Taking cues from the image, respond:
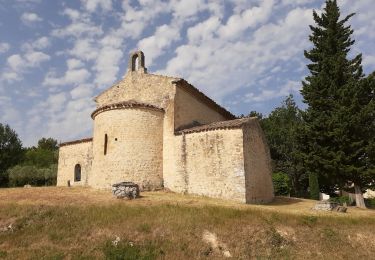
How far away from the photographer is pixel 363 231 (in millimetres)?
17297

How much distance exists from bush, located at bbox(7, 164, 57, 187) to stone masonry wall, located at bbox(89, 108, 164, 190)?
22190mm

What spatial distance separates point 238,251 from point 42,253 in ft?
23.1

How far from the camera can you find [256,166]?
22.6 m

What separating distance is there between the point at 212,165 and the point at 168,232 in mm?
7730

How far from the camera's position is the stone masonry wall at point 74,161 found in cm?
2786

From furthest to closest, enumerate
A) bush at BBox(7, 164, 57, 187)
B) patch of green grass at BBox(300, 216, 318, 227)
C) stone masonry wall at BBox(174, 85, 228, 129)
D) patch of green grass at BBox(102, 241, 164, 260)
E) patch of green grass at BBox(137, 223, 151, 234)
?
bush at BBox(7, 164, 57, 187)
stone masonry wall at BBox(174, 85, 228, 129)
patch of green grass at BBox(300, 216, 318, 227)
patch of green grass at BBox(137, 223, 151, 234)
patch of green grass at BBox(102, 241, 164, 260)

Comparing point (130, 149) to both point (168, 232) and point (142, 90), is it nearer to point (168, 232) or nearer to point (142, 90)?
point (142, 90)

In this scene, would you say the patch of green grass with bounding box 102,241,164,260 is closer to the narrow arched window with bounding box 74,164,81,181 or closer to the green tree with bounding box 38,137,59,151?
the narrow arched window with bounding box 74,164,81,181

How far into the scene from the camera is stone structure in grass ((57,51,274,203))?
69.7 feet

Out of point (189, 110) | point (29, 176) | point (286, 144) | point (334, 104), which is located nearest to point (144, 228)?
point (189, 110)

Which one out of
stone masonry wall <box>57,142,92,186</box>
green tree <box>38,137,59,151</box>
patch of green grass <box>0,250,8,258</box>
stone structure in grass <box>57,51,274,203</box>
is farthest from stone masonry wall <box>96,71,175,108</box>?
green tree <box>38,137,59,151</box>

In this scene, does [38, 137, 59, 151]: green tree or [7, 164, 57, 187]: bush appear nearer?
[7, 164, 57, 187]: bush

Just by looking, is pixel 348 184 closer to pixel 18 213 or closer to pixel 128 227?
pixel 128 227

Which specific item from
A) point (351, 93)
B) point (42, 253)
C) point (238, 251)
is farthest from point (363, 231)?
point (42, 253)
